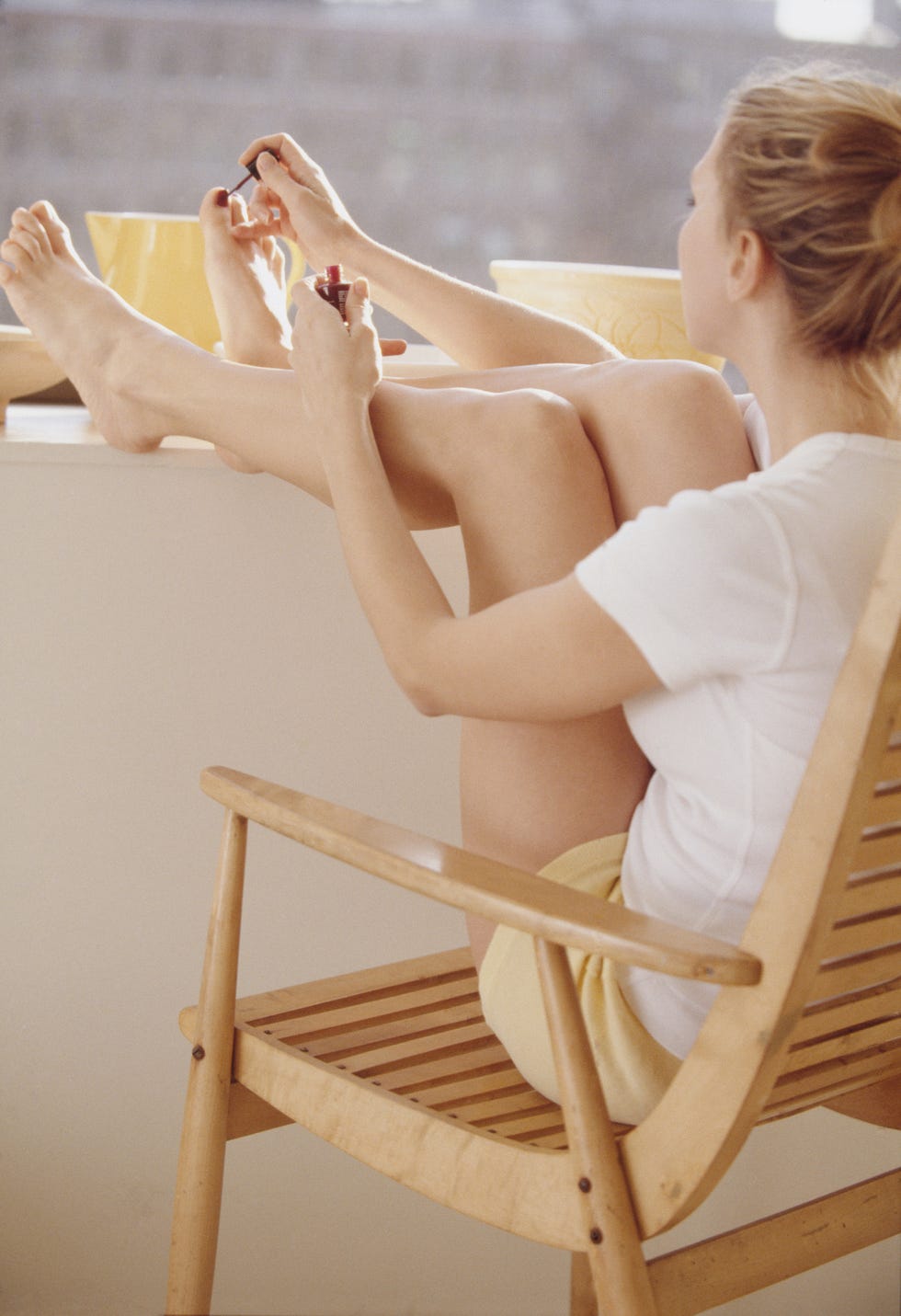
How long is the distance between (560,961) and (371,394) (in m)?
0.51

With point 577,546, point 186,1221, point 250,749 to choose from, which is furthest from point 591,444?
point 186,1221

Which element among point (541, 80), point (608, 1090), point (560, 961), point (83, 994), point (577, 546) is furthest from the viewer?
point (541, 80)

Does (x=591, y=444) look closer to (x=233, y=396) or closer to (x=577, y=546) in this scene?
(x=577, y=546)

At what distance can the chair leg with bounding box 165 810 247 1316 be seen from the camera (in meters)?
1.02

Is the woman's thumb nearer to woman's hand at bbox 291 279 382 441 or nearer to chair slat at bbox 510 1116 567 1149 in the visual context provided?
woman's hand at bbox 291 279 382 441

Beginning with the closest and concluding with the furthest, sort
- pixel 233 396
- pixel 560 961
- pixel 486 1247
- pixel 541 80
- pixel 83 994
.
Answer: pixel 560 961 < pixel 233 396 < pixel 83 994 < pixel 486 1247 < pixel 541 80

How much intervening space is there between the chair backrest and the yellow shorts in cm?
10

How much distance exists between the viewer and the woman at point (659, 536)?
2.90 ft

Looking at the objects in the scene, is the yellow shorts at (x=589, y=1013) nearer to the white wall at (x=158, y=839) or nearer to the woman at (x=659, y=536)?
the woman at (x=659, y=536)

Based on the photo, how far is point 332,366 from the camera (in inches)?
44.9

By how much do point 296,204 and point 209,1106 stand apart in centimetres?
84

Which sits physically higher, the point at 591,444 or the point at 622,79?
the point at 622,79

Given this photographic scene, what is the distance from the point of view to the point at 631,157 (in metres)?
2.17

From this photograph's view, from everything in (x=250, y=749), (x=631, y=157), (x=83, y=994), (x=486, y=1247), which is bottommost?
(x=486, y=1247)
